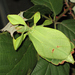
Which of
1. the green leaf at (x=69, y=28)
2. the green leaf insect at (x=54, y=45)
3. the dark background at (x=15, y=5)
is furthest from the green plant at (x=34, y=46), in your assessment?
the dark background at (x=15, y=5)

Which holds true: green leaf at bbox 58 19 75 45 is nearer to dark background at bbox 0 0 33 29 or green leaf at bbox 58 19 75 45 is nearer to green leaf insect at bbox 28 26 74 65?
green leaf insect at bbox 28 26 74 65

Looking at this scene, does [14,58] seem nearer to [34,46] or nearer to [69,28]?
[34,46]

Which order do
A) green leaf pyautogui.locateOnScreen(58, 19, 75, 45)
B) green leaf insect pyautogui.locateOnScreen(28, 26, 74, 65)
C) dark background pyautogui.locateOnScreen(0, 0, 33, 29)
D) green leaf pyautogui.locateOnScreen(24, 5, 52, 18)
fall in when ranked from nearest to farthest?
green leaf insect pyautogui.locateOnScreen(28, 26, 74, 65)
green leaf pyautogui.locateOnScreen(24, 5, 52, 18)
green leaf pyautogui.locateOnScreen(58, 19, 75, 45)
dark background pyautogui.locateOnScreen(0, 0, 33, 29)

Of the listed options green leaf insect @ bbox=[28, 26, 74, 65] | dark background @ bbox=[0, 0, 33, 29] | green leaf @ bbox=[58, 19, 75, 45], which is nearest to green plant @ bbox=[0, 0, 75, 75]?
green leaf insect @ bbox=[28, 26, 74, 65]

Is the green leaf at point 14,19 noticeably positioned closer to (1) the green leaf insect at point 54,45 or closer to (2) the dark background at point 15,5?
(1) the green leaf insect at point 54,45

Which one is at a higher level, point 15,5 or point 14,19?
point 14,19

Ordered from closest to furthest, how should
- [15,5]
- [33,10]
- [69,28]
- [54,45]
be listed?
[54,45], [33,10], [69,28], [15,5]

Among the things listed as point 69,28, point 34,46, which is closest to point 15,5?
point 69,28

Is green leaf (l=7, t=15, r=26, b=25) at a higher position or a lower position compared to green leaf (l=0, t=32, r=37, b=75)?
higher
